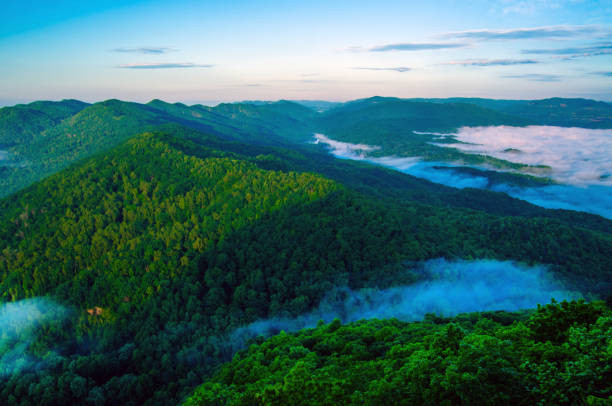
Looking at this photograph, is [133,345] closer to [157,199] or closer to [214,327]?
[214,327]

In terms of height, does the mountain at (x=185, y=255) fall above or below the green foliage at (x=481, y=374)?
below

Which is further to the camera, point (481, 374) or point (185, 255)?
point (185, 255)

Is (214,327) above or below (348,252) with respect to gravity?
below

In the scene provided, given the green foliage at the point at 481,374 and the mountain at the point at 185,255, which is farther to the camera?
the mountain at the point at 185,255

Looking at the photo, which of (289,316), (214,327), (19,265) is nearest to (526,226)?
(289,316)

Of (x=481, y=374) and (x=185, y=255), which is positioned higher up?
(x=481, y=374)

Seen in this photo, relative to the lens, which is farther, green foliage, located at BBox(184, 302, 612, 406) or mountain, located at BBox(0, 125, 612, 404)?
mountain, located at BBox(0, 125, 612, 404)

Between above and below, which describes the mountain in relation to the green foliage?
below

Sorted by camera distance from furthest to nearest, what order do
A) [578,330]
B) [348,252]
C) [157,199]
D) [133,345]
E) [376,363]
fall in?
[157,199] < [348,252] < [133,345] < [376,363] < [578,330]
